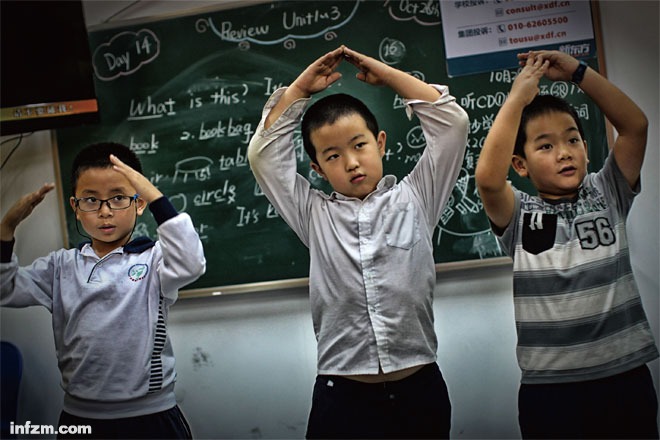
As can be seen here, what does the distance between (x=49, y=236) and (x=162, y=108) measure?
800mm

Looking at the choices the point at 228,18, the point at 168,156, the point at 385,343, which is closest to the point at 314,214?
the point at 385,343

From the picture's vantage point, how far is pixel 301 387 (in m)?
2.57

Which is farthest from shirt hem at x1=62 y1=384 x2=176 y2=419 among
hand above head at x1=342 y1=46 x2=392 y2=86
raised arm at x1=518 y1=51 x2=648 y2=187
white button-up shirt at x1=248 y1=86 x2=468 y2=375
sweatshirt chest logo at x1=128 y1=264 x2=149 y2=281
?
raised arm at x1=518 y1=51 x2=648 y2=187

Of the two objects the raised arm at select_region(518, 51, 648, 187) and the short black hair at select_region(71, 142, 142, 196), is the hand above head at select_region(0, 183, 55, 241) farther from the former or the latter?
the raised arm at select_region(518, 51, 648, 187)

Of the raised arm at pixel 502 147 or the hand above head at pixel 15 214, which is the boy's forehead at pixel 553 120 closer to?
the raised arm at pixel 502 147

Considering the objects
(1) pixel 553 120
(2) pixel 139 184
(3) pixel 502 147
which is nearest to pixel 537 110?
(1) pixel 553 120

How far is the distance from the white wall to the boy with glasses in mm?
687

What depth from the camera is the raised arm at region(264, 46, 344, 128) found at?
183cm

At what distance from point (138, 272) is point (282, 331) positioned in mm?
879

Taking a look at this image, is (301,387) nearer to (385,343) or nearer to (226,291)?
(226,291)

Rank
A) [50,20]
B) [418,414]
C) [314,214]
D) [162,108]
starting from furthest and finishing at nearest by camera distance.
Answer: [162,108]
[50,20]
[314,214]
[418,414]

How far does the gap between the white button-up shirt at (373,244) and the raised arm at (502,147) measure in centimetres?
8

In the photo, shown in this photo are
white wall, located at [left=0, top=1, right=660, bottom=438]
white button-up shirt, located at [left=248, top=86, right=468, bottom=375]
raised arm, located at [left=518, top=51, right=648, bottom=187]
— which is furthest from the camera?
white wall, located at [left=0, top=1, right=660, bottom=438]

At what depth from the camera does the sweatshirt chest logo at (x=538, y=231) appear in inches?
70.4
